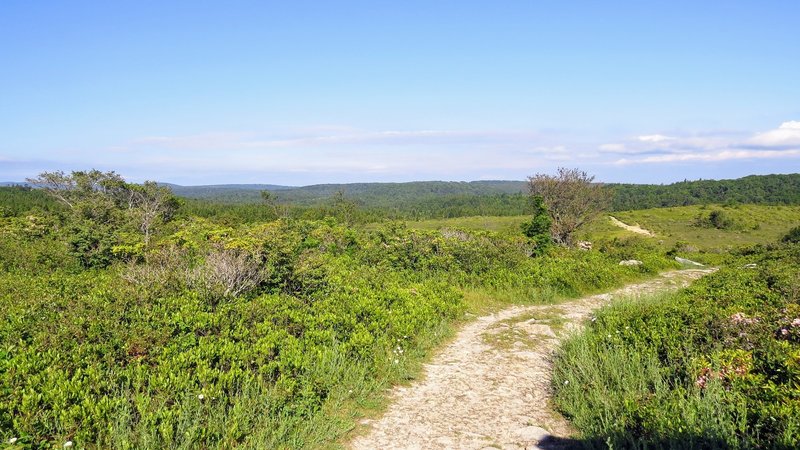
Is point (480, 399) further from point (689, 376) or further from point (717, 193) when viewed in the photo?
point (717, 193)

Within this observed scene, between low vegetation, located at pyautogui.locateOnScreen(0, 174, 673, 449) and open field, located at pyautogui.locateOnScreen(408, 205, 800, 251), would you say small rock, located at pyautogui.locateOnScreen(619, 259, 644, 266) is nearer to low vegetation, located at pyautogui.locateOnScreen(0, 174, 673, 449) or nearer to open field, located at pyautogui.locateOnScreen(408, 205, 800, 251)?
low vegetation, located at pyautogui.locateOnScreen(0, 174, 673, 449)

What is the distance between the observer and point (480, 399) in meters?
6.15

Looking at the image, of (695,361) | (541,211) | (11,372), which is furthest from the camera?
(541,211)

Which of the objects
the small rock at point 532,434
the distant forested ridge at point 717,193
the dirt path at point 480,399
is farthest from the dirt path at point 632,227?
the small rock at point 532,434

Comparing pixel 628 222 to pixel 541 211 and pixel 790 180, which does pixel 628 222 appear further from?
pixel 790 180

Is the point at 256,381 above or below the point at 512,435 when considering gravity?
above

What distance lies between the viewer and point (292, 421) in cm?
500

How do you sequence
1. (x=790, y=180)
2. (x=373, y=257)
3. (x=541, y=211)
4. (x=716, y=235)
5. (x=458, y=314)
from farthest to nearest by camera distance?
(x=790, y=180) < (x=716, y=235) < (x=541, y=211) < (x=373, y=257) < (x=458, y=314)

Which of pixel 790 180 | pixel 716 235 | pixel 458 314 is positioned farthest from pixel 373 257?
pixel 790 180

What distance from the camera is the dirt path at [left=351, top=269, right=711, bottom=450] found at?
16.6 ft

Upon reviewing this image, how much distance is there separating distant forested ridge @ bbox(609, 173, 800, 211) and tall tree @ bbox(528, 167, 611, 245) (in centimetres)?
8689

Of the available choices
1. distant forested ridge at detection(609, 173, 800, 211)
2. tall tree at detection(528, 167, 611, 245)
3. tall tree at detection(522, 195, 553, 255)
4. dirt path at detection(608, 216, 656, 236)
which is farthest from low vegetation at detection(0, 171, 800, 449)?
distant forested ridge at detection(609, 173, 800, 211)

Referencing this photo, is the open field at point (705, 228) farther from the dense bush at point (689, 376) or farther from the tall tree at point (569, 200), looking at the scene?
the dense bush at point (689, 376)

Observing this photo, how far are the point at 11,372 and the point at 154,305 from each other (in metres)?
3.05
